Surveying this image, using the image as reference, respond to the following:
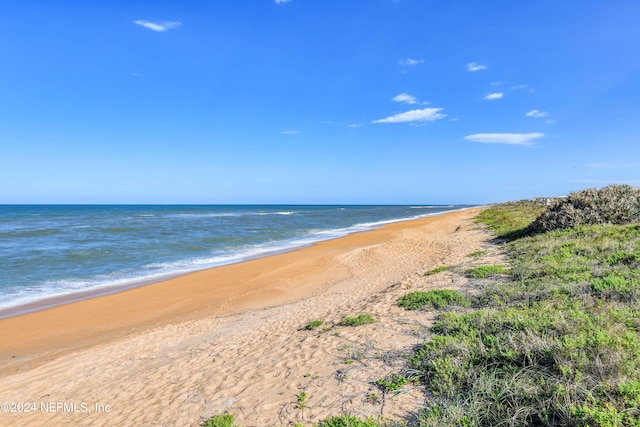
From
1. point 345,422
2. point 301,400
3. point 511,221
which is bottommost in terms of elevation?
point 301,400

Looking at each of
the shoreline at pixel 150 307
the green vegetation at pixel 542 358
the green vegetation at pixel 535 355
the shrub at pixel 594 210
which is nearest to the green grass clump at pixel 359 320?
the green vegetation at pixel 535 355

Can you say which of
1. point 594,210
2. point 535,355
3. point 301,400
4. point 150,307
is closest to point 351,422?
point 301,400

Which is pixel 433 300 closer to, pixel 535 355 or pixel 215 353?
pixel 535 355

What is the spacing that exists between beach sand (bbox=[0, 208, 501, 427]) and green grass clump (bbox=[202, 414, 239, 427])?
0.36ft

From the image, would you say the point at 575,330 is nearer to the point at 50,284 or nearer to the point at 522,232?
the point at 522,232

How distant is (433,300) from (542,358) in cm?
326

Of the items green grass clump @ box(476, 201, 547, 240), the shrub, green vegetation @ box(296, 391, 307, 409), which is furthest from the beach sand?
green grass clump @ box(476, 201, 547, 240)

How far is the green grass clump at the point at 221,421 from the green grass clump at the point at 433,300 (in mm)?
4174

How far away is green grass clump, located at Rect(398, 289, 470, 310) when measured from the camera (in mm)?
6602

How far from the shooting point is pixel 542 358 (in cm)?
360

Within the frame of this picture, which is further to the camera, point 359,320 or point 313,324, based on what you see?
point 313,324

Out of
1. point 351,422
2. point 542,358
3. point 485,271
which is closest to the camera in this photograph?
point 351,422

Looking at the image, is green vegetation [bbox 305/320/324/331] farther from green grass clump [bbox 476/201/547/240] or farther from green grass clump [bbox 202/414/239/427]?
green grass clump [bbox 476/201/547/240]

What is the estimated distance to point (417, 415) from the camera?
131 inches
